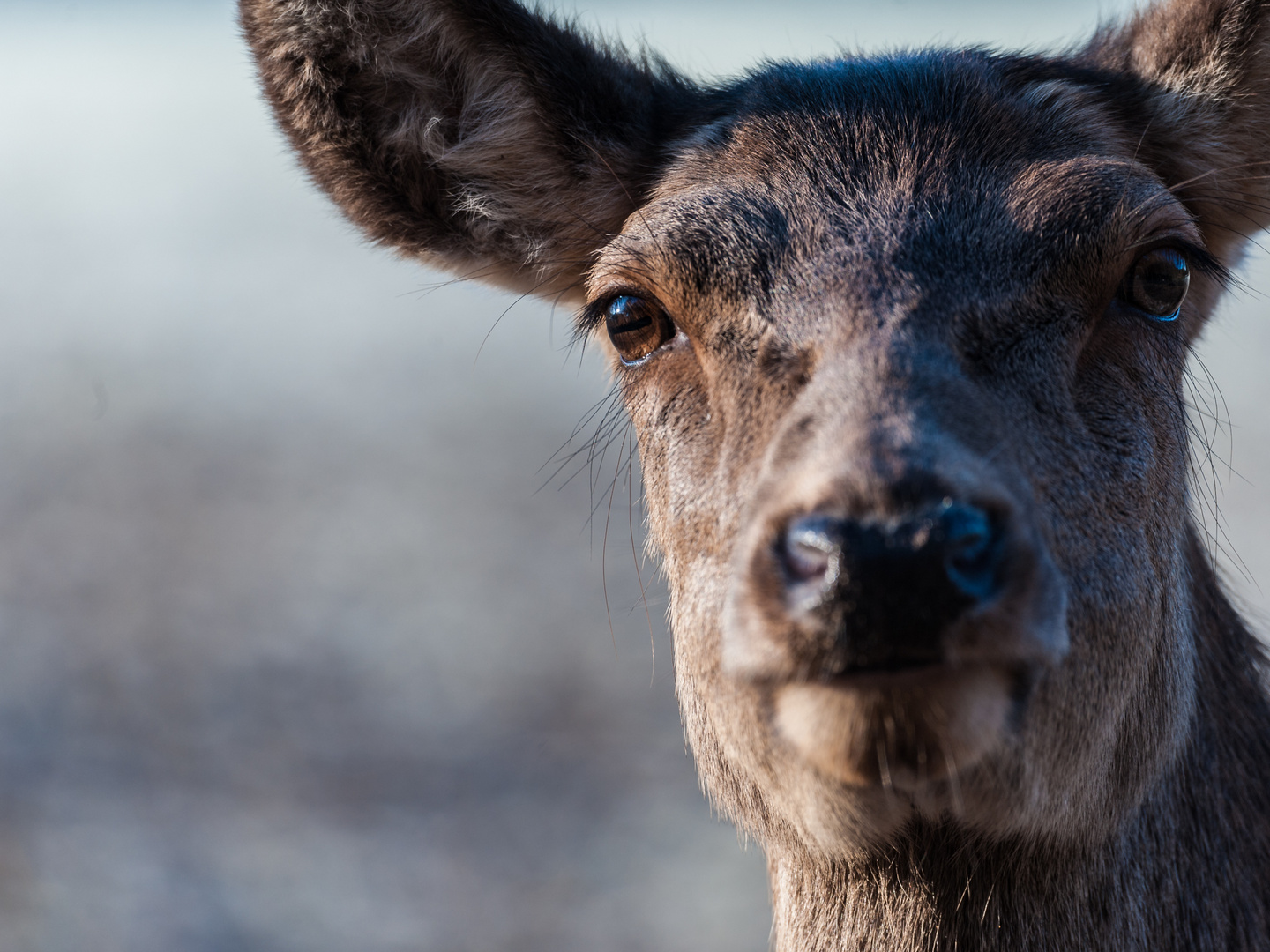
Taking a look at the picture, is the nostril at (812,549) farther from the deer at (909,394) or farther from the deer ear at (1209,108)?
the deer ear at (1209,108)

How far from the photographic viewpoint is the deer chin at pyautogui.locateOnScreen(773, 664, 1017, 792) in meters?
2.67

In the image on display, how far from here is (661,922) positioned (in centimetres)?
894

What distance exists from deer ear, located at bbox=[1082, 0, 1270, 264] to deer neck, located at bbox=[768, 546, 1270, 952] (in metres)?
1.46

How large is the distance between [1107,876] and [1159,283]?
1.94 m

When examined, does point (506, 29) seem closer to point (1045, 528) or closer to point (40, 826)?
point (1045, 528)

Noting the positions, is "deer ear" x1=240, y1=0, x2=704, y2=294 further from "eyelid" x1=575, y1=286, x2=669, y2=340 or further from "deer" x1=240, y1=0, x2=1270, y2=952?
"eyelid" x1=575, y1=286, x2=669, y2=340

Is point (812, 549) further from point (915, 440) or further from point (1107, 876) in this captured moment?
point (1107, 876)

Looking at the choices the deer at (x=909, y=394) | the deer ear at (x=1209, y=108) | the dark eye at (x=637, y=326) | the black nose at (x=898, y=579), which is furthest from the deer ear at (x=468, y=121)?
the black nose at (x=898, y=579)

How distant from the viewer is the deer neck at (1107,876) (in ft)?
11.4

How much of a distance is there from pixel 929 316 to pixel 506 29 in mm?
2112

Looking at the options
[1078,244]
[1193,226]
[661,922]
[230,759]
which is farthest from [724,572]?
[230,759]

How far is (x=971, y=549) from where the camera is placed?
8.48ft

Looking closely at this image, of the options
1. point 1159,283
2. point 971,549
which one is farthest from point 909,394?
point 1159,283

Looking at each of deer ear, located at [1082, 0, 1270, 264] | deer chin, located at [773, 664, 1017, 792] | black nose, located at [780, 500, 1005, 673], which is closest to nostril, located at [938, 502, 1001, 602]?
black nose, located at [780, 500, 1005, 673]
